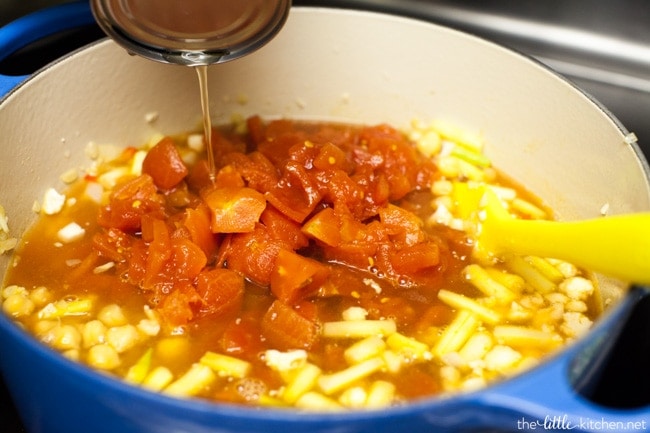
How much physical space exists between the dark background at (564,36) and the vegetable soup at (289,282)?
1.81 feet

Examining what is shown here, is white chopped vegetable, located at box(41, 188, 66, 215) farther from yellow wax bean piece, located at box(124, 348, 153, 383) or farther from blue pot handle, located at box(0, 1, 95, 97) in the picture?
yellow wax bean piece, located at box(124, 348, 153, 383)

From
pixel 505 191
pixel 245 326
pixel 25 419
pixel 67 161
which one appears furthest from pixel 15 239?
pixel 505 191

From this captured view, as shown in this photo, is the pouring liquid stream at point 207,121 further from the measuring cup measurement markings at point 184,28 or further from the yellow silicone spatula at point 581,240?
the yellow silicone spatula at point 581,240

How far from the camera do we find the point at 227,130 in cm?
243

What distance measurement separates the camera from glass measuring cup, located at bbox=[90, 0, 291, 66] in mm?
1777

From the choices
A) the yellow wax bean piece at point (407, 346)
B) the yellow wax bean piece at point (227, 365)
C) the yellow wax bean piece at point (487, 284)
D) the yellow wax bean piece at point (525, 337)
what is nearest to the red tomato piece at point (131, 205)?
the yellow wax bean piece at point (227, 365)

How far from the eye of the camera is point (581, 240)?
165 centimetres

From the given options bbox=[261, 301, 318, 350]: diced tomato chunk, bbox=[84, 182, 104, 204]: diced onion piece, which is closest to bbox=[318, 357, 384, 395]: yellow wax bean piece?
bbox=[261, 301, 318, 350]: diced tomato chunk

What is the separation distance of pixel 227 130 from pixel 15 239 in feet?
2.50

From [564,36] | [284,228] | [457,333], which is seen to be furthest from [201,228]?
[564,36]

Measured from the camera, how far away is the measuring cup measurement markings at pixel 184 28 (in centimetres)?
178

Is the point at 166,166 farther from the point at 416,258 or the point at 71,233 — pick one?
the point at 416,258

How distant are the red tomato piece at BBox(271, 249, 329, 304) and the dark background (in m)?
1.21

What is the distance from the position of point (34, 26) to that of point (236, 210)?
2.54 feet
